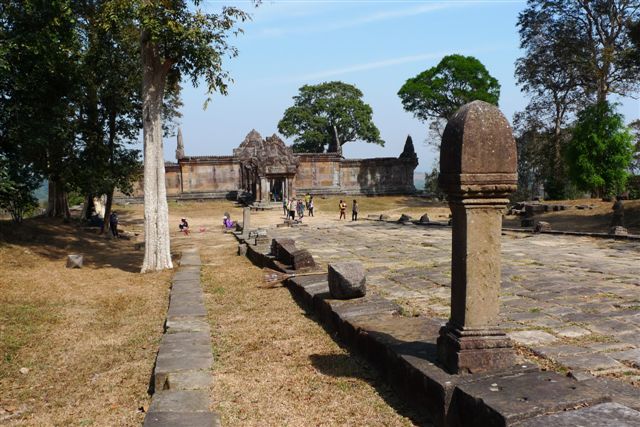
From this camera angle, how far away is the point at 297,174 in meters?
42.5

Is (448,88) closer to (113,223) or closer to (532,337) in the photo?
(113,223)

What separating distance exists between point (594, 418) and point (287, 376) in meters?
2.72

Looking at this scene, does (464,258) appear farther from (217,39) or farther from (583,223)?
(583,223)

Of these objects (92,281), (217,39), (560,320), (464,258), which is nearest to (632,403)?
(464,258)

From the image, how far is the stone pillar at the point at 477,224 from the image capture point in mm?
3768

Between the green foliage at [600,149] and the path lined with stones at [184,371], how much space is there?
82.3 ft

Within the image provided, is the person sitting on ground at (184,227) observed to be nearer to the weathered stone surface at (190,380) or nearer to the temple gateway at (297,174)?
the temple gateway at (297,174)

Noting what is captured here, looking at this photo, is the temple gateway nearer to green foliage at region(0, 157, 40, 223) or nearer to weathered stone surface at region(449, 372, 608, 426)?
green foliage at region(0, 157, 40, 223)

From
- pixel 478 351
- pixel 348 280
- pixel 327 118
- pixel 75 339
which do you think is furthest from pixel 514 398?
pixel 327 118

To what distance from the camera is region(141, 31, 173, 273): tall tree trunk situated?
463 inches

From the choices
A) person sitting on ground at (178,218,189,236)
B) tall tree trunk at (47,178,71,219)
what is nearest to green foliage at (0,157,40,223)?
tall tree trunk at (47,178,71,219)

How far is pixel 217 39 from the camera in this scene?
38.5ft

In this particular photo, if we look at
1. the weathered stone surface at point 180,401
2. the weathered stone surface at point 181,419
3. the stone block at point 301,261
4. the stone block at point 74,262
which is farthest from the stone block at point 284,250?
the weathered stone surface at point 181,419

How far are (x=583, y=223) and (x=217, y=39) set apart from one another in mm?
17230
